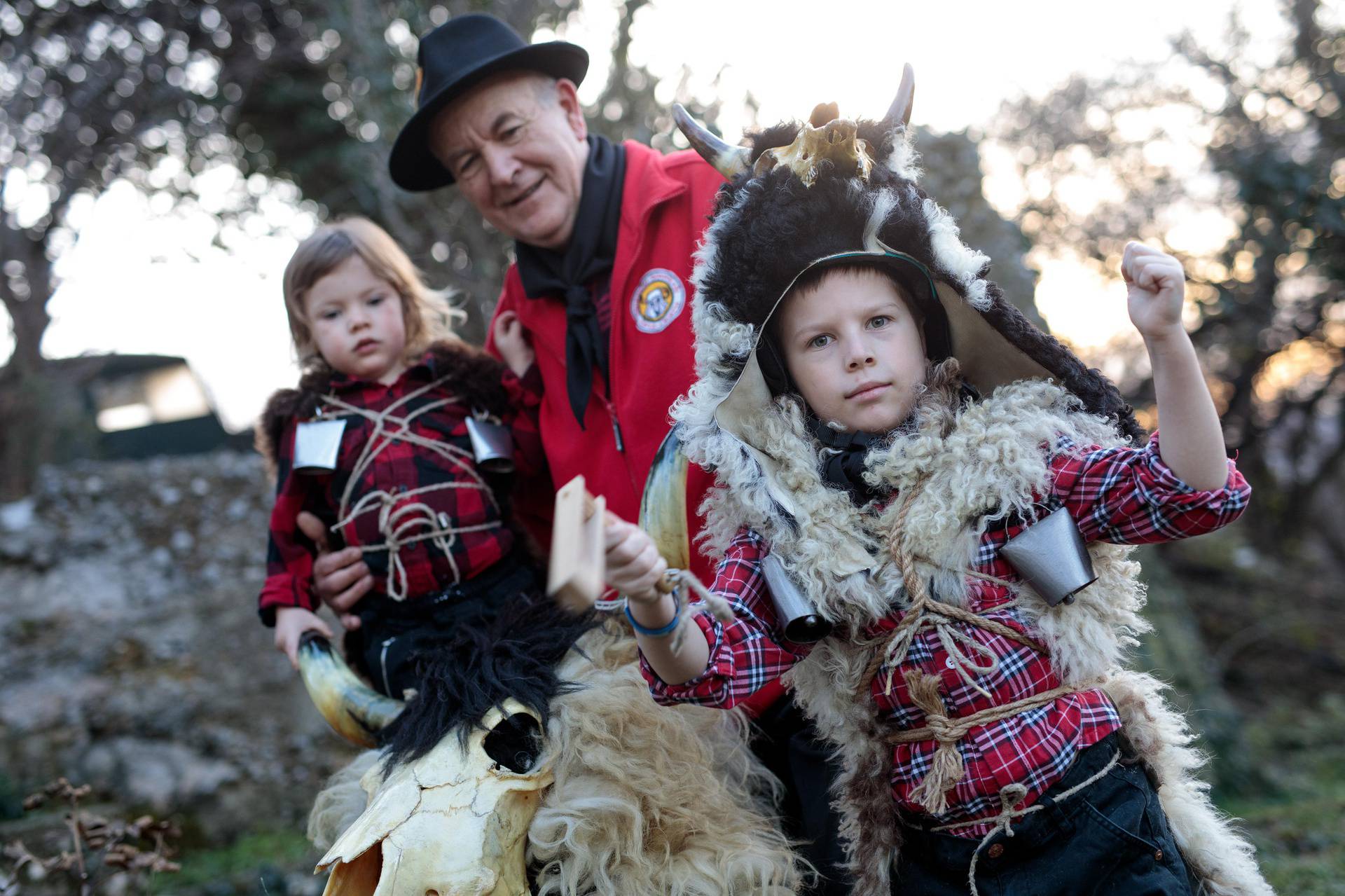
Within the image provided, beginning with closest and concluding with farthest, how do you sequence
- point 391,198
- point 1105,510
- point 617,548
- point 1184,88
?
point 617,548, point 1105,510, point 391,198, point 1184,88

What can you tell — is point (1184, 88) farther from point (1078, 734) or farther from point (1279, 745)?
point (1078, 734)

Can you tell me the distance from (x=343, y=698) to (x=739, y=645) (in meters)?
1.23

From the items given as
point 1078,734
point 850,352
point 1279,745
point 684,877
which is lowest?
point 1279,745

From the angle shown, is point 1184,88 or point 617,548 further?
point 1184,88

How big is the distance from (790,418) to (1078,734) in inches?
30.1

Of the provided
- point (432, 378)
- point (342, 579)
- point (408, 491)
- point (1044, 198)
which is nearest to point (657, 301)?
point (432, 378)

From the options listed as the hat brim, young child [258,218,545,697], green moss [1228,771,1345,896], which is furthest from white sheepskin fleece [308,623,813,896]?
green moss [1228,771,1345,896]

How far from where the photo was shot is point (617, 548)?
1.47 metres

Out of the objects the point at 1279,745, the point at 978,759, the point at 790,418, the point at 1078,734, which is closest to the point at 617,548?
the point at 790,418

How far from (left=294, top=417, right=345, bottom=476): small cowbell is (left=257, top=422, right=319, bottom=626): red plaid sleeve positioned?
0.08 meters

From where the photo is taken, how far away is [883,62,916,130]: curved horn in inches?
79.8

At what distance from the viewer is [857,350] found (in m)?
1.91

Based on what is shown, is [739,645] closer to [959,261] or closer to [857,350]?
[857,350]

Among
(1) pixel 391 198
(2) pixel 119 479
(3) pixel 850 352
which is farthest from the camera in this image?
(2) pixel 119 479
